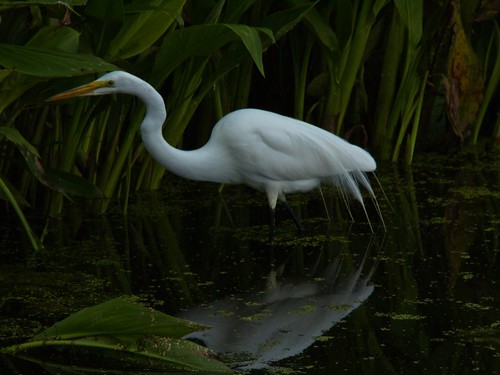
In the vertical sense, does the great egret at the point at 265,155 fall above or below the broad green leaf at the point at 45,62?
below

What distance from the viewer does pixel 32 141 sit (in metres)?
4.91

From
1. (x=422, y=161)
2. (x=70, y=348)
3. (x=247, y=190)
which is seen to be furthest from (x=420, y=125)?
(x=70, y=348)

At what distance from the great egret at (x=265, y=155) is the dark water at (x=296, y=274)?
0.26 metres

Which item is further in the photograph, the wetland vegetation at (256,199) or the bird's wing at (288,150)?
the bird's wing at (288,150)

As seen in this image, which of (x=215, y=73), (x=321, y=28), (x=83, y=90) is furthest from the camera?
(x=321, y=28)

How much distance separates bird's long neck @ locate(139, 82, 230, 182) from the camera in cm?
443

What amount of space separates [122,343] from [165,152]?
59.4 inches

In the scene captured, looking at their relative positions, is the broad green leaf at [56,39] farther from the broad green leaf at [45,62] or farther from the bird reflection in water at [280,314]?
the bird reflection in water at [280,314]

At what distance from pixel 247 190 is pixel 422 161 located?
1.17m

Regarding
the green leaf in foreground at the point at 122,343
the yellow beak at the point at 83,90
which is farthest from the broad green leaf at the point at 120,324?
the yellow beak at the point at 83,90

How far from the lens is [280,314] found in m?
3.76

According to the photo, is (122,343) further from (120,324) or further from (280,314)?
(280,314)

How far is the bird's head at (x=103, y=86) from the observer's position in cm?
425

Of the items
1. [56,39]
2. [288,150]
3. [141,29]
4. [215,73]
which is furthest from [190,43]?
[288,150]
